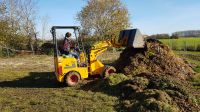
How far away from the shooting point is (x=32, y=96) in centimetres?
1366

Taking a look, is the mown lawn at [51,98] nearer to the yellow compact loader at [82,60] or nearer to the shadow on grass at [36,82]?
the shadow on grass at [36,82]

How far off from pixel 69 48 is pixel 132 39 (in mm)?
2905

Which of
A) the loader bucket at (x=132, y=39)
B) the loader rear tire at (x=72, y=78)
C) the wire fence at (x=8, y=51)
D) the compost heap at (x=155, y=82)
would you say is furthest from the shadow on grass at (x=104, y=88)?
the wire fence at (x=8, y=51)

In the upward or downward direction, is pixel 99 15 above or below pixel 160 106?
above

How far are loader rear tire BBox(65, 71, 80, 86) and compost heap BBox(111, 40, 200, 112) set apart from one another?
7.22 feet

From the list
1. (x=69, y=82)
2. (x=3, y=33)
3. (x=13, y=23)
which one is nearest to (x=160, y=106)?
(x=69, y=82)

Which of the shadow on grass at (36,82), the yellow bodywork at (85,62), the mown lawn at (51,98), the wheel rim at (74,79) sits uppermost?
the yellow bodywork at (85,62)

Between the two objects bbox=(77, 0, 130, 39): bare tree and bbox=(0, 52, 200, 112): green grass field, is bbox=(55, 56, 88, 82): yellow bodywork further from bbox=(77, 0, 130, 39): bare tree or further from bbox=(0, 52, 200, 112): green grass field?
bbox=(77, 0, 130, 39): bare tree

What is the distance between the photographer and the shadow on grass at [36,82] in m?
16.9

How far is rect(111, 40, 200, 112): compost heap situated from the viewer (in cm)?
1099

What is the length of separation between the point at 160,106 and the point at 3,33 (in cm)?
3113

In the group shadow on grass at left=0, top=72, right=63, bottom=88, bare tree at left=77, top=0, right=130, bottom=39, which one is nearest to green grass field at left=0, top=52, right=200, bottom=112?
shadow on grass at left=0, top=72, right=63, bottom=88

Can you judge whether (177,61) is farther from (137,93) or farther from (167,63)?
(137,93)

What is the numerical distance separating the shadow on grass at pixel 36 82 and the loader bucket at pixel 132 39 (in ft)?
11.5
